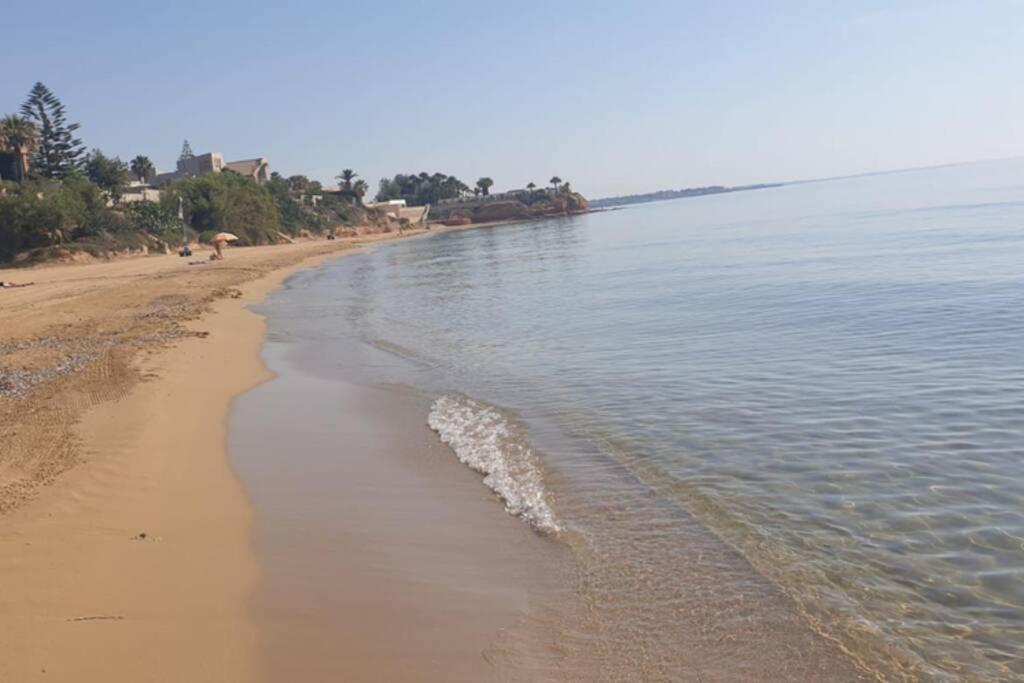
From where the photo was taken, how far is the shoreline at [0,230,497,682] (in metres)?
3.88

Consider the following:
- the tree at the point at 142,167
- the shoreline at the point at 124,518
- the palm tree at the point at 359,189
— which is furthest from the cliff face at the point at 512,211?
the shoreline at the point at 124,518

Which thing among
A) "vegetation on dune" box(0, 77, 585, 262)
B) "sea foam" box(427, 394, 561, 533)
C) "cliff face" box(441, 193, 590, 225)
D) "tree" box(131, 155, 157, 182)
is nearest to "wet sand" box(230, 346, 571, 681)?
"sea foam" box(427, 394, 561, 533)

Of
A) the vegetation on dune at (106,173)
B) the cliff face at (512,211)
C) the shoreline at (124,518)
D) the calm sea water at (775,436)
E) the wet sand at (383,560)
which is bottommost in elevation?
the cliff face at (512,211)

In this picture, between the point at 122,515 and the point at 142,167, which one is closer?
the point at 122,515

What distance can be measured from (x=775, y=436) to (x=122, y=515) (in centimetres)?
594

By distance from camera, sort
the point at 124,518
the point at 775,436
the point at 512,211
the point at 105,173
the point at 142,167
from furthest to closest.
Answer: the point at 512,211, the point at 142,167, the point at 105,173, the point at 775,436, the point at 124,518

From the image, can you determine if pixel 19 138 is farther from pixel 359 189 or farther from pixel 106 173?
pixel 359 189

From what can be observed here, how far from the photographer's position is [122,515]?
228 inches

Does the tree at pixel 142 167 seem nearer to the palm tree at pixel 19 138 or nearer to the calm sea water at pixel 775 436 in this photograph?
the palm tree at pixel 19 138

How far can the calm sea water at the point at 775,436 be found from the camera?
14.8 ft

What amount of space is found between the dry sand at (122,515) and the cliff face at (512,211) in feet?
450

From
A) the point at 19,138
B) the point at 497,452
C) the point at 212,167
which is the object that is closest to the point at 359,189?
the point at 212,167

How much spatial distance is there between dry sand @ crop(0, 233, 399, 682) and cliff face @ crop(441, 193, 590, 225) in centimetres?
13726

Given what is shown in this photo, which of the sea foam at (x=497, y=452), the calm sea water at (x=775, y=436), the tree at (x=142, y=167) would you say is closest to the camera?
the calm sea water at (x=775, y=436)
